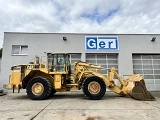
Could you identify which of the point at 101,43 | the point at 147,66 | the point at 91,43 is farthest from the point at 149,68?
the point at 91,43

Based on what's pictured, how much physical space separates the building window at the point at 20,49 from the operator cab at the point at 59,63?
6.03 m

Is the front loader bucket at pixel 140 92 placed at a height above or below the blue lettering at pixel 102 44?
below

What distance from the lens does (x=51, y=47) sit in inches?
631

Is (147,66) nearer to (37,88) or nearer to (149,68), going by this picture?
(149,68)

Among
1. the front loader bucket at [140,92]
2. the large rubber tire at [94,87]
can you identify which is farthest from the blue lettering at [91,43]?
the front loader bucket at [140,92]

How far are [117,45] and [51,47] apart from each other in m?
5.72

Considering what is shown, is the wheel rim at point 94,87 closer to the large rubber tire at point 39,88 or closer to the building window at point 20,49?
the large rubber tire at point 39,88

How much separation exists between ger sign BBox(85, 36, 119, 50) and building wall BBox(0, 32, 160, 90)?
267mm

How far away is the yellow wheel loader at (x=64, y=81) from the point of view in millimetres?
9922

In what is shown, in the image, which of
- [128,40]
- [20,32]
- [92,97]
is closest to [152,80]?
[128,40]

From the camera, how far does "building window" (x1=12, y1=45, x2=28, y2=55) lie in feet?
52.6

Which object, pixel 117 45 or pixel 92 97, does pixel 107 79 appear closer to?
pixel 92 97

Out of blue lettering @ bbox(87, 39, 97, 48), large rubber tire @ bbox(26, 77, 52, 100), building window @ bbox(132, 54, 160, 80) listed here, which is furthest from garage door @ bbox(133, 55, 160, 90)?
large rubber tire @ bbox(26, 77, 52, 100)

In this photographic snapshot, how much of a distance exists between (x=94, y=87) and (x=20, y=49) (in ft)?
29.0
